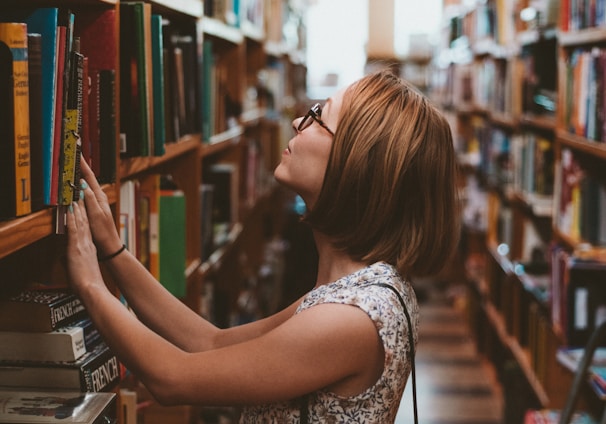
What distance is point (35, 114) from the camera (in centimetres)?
113

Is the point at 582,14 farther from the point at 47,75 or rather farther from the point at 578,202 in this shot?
the point at 47,75

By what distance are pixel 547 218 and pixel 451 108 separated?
11.6 ft

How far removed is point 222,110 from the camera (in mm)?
3182

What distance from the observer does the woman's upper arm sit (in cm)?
120

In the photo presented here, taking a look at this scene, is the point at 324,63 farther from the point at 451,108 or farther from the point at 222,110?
the point at 222,110

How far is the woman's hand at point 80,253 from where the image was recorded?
49.5 inches

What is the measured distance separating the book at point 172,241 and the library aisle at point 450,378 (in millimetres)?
2383

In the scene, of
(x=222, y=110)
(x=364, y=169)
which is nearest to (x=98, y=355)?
(x=364, y=169)

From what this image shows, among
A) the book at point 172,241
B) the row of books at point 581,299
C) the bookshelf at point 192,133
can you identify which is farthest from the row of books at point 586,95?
the book at point 172,241

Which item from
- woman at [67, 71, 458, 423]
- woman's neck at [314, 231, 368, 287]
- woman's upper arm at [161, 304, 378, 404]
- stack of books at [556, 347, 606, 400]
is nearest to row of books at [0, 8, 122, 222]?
woman at [67, 71, 458, 423]

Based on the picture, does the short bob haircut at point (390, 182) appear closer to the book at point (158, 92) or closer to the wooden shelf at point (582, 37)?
the book at point (158, 92)

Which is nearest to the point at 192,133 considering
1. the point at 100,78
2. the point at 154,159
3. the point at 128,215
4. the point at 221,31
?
the point at 154,159

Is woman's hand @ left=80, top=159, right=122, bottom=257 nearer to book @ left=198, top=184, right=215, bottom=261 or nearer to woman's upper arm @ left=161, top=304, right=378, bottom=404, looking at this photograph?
woman's upper arm @ left=161, top=304, right=378, bottom=404

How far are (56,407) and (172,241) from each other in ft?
2.80
